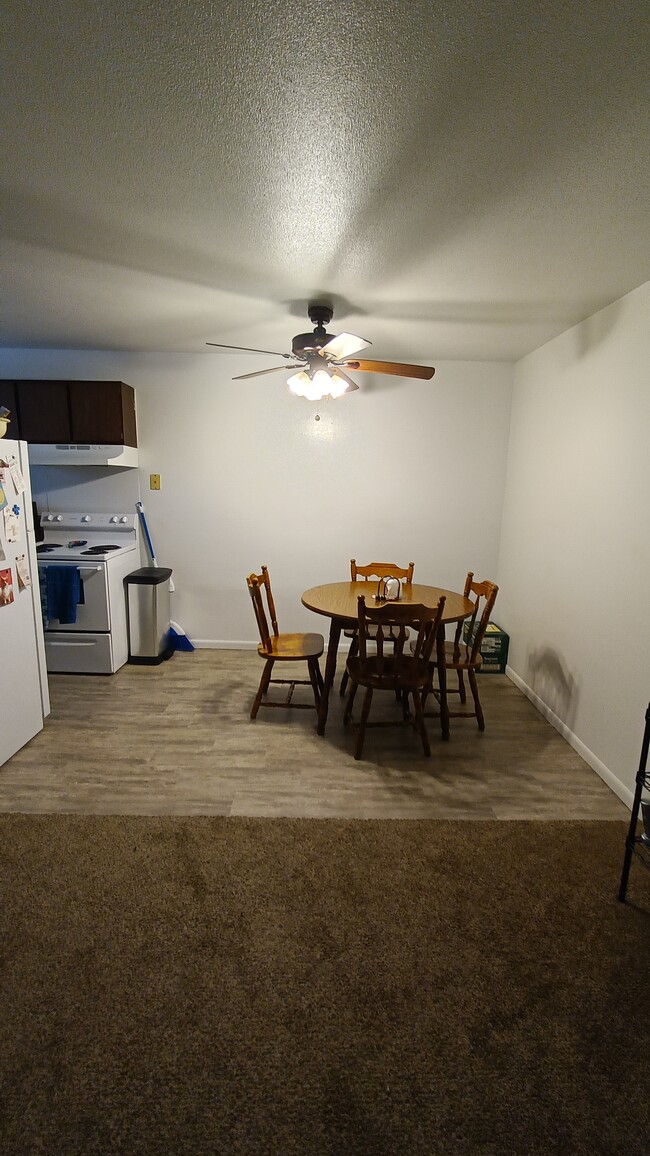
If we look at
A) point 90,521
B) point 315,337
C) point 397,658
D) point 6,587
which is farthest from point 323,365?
point 90,521

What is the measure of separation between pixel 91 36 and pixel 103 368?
3.05m

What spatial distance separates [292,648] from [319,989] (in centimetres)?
180

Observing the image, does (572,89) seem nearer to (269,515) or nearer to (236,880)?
(236,880)

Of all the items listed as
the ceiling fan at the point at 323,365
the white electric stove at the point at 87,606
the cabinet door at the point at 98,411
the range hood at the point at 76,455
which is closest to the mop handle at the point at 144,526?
the white electric stove at the point at 87,606

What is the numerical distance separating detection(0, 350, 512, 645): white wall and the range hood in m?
0.33

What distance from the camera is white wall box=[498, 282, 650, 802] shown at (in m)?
2.24

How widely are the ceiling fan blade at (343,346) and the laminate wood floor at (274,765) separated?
2.12m

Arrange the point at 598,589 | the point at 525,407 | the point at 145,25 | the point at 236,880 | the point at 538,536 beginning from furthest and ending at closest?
the point at 525,407 < the point at 538,536 < the point at 598,589 < the point at 236,880 < the point at 145,25

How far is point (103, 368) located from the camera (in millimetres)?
3814

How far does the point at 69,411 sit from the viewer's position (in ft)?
11.7

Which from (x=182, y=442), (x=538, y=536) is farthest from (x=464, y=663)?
(x=182, y=442)

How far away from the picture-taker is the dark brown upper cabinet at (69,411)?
11.6 feet

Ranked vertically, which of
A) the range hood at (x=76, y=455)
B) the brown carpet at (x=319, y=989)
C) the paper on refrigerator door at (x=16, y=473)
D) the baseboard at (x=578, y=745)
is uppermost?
the range hood at (x=76, y=455)

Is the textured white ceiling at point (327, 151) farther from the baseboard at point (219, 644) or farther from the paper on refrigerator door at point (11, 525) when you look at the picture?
the baseboard at point (219, 644)
